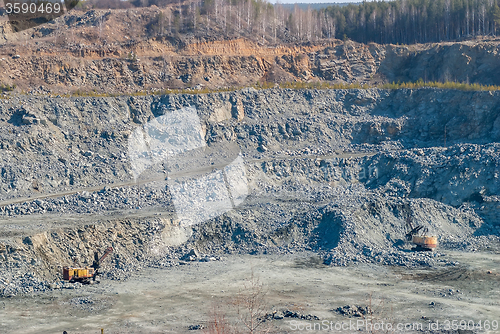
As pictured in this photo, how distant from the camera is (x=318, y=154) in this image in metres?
43.8

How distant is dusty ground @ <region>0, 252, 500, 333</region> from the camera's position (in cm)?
2153

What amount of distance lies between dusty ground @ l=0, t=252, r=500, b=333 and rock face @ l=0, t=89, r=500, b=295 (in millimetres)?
1227

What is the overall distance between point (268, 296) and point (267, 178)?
16.3 m

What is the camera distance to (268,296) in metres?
24.0

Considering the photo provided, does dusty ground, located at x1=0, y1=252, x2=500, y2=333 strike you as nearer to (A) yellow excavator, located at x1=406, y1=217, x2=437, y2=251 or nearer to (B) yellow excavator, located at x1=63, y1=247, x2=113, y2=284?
(B) yellow excavator, located at x1=63, y1=247, x2=113, y2=284

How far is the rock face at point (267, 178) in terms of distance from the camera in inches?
1131

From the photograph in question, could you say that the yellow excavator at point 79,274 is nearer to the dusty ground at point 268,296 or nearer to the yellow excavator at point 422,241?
the dusty ground at point 268,296

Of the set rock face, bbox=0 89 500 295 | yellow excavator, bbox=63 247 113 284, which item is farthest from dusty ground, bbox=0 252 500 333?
rock face, bbox=0 89 500 295

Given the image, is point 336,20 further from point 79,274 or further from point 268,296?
point 79,274

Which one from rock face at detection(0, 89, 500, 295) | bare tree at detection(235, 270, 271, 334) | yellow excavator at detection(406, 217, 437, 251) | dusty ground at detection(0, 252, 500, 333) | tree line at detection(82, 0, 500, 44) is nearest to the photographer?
bare tree at detection(235, 270, 271, 334)

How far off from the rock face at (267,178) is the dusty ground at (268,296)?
123 centimetres

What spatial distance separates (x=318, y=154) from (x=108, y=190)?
15293mm

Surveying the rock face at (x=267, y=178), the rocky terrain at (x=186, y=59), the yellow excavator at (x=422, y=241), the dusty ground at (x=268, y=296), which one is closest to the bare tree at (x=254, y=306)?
the dusty ground at (x=268, y=296)

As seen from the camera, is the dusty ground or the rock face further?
the rock face
